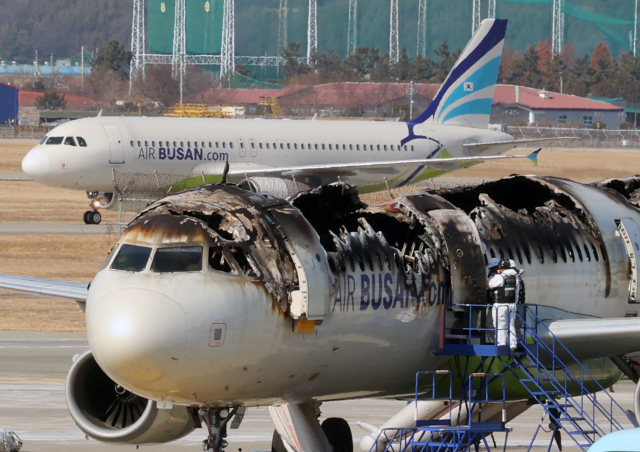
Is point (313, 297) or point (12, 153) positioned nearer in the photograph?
point (313, 297)

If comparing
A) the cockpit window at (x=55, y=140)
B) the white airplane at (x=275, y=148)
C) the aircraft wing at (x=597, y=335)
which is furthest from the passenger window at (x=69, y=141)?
the aircraft wing at (x=597, y=335)

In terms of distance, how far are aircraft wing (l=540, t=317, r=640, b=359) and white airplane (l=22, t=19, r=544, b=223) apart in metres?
29.0

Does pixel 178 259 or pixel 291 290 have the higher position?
pixel 178 259

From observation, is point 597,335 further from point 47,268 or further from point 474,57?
point 474,57

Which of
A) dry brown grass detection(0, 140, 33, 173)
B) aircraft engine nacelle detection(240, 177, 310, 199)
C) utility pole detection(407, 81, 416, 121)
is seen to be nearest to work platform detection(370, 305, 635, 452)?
aircraft engine nacelle detection(240, 177, 310, 199)

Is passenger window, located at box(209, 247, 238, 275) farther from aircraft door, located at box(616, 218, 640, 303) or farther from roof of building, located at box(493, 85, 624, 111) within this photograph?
roof of building, located at box(493, 85, 624, 111)

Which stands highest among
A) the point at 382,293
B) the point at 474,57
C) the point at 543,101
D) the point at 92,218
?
the point at 474,57

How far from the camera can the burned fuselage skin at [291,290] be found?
12.0m

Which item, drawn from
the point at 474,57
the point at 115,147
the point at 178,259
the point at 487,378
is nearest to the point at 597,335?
the point at 487,378

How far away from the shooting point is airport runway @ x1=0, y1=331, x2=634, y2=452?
63.5ft

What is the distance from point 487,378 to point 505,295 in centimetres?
110

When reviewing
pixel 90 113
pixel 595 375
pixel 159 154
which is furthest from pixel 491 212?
pixel 90 113

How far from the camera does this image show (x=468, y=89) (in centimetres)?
6216

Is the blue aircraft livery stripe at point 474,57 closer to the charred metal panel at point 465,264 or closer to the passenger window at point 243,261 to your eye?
the charred metal panel at point 465,264
